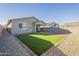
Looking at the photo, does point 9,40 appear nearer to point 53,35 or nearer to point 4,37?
point 4,37

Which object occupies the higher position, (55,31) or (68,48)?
(55,31)

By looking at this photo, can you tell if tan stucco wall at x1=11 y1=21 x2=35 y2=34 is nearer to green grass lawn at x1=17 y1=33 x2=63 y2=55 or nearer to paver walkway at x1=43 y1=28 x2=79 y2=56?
green grass lawn at x1=17 y1=33 x2=63 y2=55

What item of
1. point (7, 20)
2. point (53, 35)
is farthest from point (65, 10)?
point (7, 20)

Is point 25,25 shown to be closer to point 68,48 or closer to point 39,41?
point 39,41

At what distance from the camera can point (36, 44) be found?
136 inches

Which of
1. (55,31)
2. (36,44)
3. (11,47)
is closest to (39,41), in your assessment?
(36,44)

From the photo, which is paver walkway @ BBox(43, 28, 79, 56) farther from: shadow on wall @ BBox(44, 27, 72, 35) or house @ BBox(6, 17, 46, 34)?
house @ BBox(6, 17, 46, 34)

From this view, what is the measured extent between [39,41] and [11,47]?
16.1 inches

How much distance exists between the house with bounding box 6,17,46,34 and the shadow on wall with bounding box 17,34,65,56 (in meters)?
0.09

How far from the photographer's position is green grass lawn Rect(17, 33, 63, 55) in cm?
342

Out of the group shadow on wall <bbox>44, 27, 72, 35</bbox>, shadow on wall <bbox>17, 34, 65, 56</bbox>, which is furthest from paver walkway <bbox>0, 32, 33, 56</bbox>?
shadow on wall <bbox>44, 27, 72, 35</bbox>

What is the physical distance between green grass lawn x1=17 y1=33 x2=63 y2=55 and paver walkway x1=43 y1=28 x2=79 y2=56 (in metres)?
0.08

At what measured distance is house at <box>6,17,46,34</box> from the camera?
3.47 metres

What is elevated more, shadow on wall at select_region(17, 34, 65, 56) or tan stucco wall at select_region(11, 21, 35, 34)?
tan stucco wall at select_region(11, 21, 35, 34)
